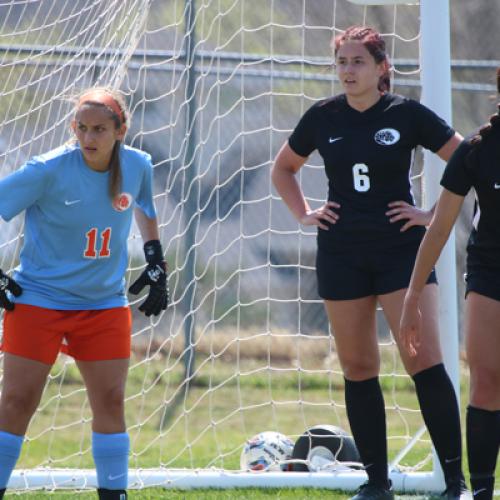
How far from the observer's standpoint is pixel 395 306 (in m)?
4.61

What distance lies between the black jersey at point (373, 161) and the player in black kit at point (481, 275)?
62 centimetres

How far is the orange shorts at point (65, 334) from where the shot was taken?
4395 millimetres

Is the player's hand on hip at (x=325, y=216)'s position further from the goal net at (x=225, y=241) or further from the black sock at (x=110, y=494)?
the goal net at (x=225, y=241)

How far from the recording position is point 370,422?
4.79 m

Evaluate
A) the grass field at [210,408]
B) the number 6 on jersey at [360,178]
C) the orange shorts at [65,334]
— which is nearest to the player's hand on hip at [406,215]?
the number 6 on jersey at [360,178]

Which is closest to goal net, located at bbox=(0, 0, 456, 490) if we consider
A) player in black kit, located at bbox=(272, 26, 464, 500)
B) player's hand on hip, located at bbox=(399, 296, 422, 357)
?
player in black kit, located at bbox=(272, 26, 464, 500)

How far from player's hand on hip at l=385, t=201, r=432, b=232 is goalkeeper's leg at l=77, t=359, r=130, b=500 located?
116 cm

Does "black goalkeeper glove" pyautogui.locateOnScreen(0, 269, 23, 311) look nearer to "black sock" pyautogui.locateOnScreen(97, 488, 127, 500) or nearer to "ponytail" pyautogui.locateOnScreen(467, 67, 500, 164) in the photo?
"black sock" pyautogui.locateOnScreen(97, 488, 127, 500)

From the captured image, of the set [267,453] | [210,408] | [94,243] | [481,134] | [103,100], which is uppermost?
[103,100]

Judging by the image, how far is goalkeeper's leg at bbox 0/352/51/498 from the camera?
4.36 metres

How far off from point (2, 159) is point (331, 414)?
3.62 metres

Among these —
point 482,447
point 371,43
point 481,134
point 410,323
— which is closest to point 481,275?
point 410,323

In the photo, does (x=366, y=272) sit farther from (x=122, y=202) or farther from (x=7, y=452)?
(x=7, y=452)

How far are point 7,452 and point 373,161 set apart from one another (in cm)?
174
